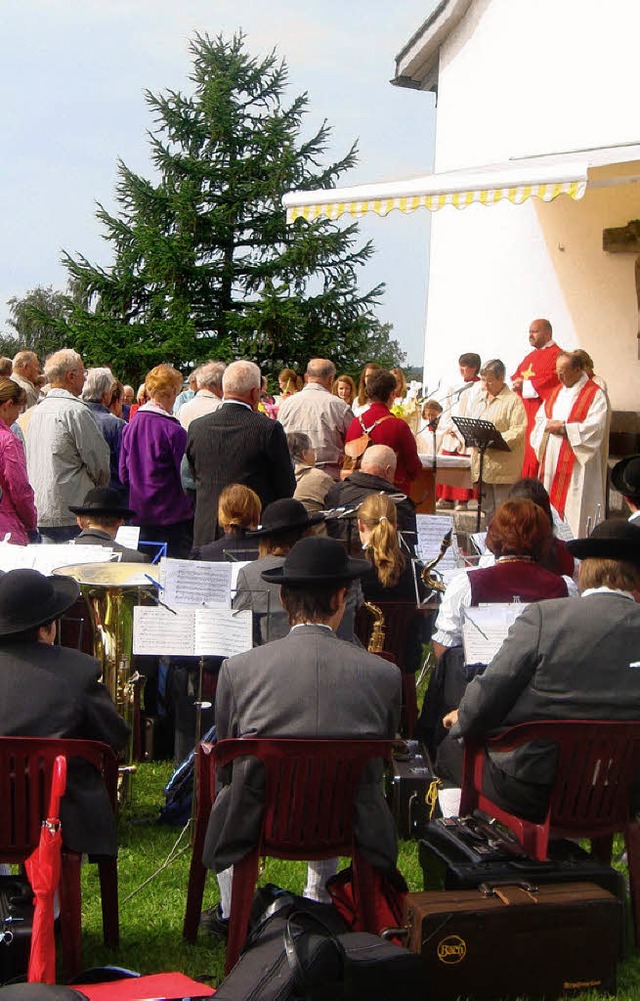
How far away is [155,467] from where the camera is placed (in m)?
8.30

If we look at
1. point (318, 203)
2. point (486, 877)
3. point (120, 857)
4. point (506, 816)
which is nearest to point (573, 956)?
point (486, 877)

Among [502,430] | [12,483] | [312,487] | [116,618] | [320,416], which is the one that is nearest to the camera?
[116,618]

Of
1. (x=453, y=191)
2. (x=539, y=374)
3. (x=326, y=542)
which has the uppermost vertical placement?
(x=453, y=191)

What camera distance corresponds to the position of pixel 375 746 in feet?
12.7

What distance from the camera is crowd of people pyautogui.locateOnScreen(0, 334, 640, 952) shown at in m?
4.01

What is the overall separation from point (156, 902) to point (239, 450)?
11.2 feet

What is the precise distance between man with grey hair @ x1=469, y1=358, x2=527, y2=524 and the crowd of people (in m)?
0.02

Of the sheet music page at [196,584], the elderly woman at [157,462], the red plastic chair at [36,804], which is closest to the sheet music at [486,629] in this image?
the sheet music page at [196,584]

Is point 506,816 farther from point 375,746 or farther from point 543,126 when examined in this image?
point 543,126

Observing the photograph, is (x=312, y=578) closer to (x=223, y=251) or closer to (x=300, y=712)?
(x=300, y=712)

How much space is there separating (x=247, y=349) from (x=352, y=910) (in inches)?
887

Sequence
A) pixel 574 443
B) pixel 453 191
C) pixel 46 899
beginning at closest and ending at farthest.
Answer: pixel 46 899 → pixel 453 191 → pixel 574 443

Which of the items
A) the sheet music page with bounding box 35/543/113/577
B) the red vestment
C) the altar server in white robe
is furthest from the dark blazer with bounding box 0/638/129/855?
the red vestment

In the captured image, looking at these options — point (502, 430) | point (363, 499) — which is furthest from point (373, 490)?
point (502, 430)
